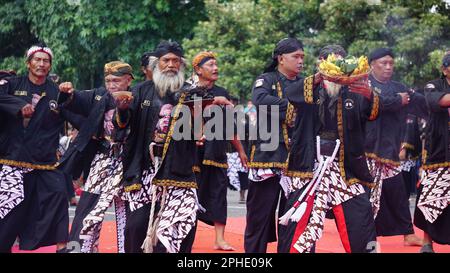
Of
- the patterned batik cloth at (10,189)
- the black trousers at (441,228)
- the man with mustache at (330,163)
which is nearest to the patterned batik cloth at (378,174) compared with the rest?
Answer: the black trousers at (441,228)

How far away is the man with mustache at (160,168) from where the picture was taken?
7.29m

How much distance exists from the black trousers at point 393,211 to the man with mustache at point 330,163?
2578mm

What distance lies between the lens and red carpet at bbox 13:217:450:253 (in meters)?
9.54

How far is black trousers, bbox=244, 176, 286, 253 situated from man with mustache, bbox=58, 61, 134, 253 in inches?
51.2

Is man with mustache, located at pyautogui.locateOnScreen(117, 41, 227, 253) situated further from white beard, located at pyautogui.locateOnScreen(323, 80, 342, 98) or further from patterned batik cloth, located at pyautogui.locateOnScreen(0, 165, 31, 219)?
patterned batik cloth, located at pyautogui.locateOnScreen(0, 165, 31, 219)

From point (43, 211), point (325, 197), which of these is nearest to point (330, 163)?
point (325, 197)

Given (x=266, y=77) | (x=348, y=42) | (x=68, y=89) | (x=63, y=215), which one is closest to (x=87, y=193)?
(x=63, y=215)

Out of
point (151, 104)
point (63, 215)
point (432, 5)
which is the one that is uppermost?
point (432, 5)

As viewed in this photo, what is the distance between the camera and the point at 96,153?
28.9 ft

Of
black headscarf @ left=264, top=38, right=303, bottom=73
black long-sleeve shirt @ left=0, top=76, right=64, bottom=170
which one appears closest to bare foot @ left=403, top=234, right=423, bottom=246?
black headscarf @ left=264, top=38, right=303, bottom=73

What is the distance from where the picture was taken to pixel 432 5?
16062 millimetres

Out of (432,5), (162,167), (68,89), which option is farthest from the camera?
(432,5)
